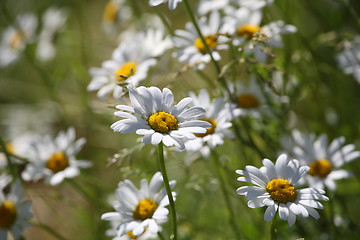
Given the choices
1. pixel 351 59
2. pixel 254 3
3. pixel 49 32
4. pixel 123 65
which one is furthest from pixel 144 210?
pixel 49 32

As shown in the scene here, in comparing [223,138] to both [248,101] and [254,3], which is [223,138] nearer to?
[248,101]

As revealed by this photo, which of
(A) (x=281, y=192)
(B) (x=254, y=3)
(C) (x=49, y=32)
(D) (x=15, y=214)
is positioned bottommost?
(D) (x=15, y=214)

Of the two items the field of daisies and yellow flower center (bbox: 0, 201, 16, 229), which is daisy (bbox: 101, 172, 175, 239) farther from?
yellow flower center (bbox: 0, 201, 16, 229)

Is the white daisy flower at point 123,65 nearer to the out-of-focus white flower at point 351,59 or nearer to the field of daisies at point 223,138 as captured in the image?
the field of daisies at point 223,138

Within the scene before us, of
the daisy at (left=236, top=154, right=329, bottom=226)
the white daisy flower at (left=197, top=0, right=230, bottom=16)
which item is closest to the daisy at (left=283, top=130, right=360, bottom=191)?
the daisy at (left=236, top=154, right=329, bottom=226)

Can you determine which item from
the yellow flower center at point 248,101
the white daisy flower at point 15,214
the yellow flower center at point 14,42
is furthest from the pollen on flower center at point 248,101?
the yellow flower center at point 14,42

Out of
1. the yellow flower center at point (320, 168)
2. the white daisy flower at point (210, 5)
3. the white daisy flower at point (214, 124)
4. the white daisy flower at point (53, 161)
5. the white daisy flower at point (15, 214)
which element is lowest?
the yellow flower center at point (320, 168)
